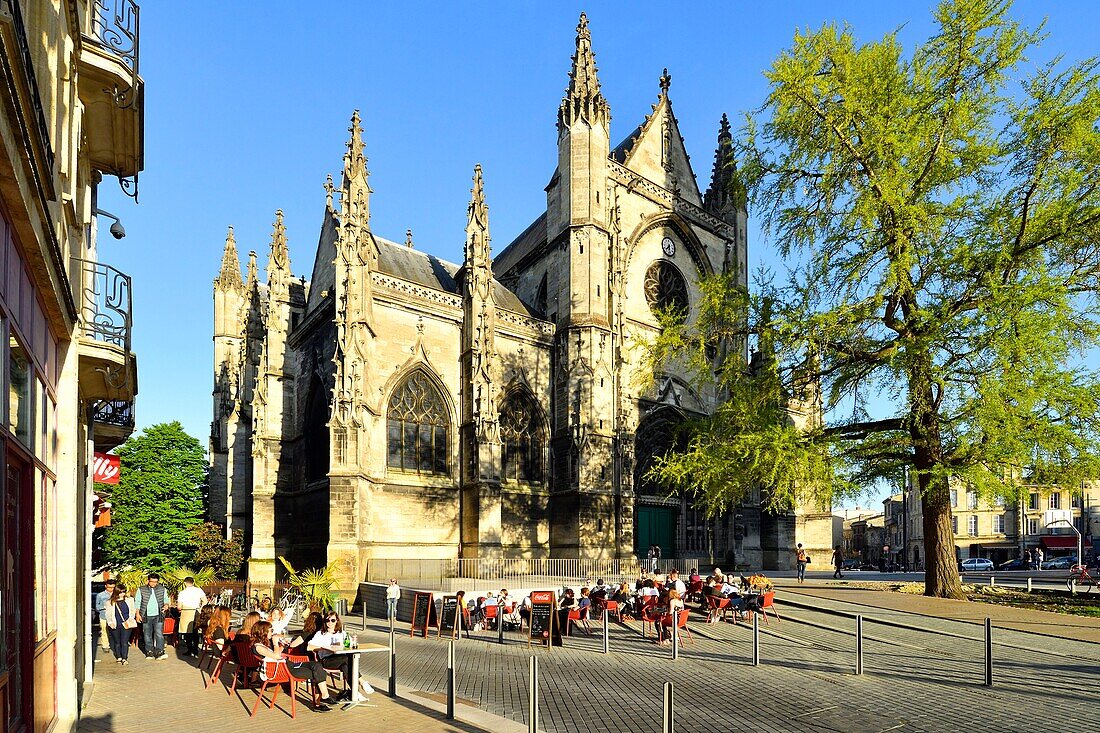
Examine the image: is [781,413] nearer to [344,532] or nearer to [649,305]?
[344,532]

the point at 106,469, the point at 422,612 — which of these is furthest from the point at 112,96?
the point at 422,612

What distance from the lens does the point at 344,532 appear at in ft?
80.5

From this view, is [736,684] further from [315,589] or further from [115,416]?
[315,589]

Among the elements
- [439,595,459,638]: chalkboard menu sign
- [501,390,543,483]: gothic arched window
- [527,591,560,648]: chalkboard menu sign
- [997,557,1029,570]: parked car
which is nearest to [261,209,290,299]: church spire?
[501,390,543,483]: gothic arched window

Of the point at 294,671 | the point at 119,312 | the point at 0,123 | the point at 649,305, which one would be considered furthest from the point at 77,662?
the point at 649,305

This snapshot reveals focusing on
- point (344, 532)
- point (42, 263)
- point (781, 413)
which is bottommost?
point (344, 532)

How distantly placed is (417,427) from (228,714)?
62.0 ft

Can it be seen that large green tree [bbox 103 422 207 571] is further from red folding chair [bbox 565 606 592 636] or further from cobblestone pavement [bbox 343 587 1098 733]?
cobblestone pavement [bbox 343 587 1098 733]

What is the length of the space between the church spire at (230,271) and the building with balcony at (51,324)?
115 ft

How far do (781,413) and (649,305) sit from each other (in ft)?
51.5

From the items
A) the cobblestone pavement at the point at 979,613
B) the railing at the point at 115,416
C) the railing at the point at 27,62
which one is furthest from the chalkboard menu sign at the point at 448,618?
the railing at the point at 27,62

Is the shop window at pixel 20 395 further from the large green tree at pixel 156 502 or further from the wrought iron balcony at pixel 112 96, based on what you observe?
the large green tree at pixel 156 502

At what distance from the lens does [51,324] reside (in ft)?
26.0

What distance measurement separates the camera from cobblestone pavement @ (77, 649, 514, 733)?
8.42 metres
